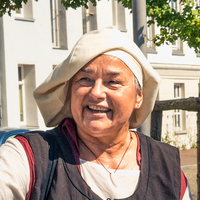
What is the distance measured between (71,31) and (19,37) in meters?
2.14

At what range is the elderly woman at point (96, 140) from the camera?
1796 mm

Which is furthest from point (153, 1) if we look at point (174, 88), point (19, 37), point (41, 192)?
point (174, 88)

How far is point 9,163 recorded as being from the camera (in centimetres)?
168

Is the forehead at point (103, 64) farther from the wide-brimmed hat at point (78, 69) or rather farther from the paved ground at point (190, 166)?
the paved ground at point (190, 166)

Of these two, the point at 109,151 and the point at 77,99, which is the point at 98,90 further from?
the point at 109,151

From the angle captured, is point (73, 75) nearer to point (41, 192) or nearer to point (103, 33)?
point (103, 33)

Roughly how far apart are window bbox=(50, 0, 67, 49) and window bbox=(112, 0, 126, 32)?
101 inches

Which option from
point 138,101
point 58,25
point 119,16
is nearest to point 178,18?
point 138,101

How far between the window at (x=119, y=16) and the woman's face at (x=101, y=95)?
47.7 ft

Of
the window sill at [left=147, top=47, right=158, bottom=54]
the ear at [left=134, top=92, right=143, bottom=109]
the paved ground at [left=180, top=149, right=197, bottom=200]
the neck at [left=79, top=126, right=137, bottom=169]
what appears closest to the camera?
the neck at [left=79, top=126, right=137, bottom=169]

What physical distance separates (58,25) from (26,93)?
2662mm

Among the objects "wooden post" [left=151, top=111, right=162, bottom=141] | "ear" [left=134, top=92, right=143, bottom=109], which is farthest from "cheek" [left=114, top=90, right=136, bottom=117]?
"wooden post" [left=151, top=111, right=162, bottom=141]

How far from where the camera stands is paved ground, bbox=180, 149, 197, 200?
9988 mm

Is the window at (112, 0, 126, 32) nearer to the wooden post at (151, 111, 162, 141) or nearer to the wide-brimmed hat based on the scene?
the wooden post at (151, 111, 162, 141)
